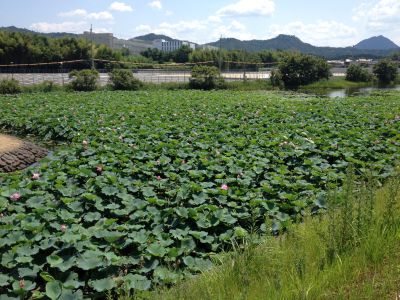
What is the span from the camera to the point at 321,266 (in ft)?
11.2

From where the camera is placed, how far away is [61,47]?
49.4m

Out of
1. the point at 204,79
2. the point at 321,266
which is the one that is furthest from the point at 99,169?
the point at 204,79

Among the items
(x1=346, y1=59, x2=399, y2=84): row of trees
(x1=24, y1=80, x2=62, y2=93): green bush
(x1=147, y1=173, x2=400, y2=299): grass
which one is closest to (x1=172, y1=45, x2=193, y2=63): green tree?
(x1=346, y1=59, x2=399, y2=84): row of trees

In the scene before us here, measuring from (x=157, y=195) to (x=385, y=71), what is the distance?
173ft

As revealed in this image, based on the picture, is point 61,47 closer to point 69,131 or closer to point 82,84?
point 82,84

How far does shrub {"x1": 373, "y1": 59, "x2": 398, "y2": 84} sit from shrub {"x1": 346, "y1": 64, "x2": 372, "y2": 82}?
2606mm

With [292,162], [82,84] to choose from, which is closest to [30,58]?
[82,84]

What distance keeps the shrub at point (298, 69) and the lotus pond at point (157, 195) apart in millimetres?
30227

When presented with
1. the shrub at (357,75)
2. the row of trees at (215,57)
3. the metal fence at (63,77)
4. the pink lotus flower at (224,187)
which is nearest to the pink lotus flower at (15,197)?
the pink lotus flower at (224,187)

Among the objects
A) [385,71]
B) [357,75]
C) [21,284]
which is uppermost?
[385,71]

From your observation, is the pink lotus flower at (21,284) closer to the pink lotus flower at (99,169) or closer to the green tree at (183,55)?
the pink lotus flower at (99,169)

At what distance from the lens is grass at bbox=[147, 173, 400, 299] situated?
2.97m

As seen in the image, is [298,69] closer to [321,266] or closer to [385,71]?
[385,71]

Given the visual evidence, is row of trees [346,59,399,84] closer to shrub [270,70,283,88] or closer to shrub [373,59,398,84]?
shrub [373,59,398,84]
